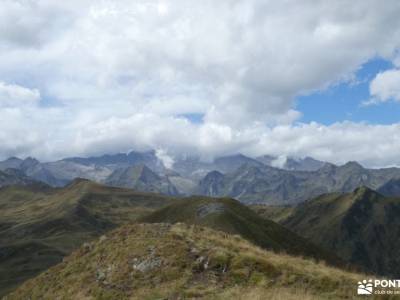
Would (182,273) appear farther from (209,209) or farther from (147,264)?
(209,209)

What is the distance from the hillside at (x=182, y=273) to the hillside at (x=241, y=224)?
49442mm

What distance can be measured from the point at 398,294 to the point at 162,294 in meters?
11.9

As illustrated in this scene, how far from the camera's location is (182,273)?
93.0 feet

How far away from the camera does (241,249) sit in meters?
31.5

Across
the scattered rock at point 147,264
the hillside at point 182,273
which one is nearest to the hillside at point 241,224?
the hillside at point 182,273

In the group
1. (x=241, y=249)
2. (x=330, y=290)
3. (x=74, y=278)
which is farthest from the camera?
(x=74, y=278)

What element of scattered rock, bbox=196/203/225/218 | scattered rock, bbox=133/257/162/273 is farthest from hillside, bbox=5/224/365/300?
scattered rock, bbox=196/203/225/218

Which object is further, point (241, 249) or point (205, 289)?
point (241, 249)

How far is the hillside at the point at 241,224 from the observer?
91.9 m

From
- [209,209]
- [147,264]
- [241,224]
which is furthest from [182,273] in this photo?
[209,209]

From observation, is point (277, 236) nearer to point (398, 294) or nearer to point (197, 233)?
point (197, 233)

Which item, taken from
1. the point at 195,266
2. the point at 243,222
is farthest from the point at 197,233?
the point at 243,222

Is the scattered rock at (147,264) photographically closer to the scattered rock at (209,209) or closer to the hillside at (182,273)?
the hillside at (182,273)

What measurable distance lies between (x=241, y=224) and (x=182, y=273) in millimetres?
69548
